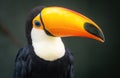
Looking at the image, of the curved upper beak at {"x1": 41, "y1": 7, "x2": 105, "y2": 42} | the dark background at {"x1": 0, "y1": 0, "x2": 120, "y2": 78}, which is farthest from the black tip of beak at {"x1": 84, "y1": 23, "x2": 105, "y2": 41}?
the dark background at {"x1": 0, "y1": 0, "x2": 120, "y2": 78}

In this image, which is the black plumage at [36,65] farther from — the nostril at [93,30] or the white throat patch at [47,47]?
the nostril at [93,30]

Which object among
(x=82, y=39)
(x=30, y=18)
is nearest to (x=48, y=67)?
(x=30, y=18)

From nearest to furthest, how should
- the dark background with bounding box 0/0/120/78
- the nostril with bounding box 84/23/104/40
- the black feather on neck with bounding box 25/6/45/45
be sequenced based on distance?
the nostril with bounding box 84/23/104/40 → the black feather on neck with bounding box 25/6/45/45 → the dark background with bounding box 0/0/120/78

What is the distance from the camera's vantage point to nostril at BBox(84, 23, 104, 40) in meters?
1.95

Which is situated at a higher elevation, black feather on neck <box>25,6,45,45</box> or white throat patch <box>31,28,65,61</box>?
black feather on neck <box>25,6,45,45</box>

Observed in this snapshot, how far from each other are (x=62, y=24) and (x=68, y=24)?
35 millimetres

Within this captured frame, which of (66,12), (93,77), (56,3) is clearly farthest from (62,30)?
(93,77)

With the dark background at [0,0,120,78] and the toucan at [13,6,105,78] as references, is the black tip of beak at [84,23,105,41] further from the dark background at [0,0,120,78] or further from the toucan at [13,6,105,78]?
the dark background at [0,0,120,78]

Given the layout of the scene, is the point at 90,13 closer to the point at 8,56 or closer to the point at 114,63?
the point at 114,63

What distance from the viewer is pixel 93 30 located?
1.96 meters

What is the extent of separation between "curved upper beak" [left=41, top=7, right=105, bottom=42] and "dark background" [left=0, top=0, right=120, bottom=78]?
970 millimetres

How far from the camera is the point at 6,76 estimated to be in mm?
3166

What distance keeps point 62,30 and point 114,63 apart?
128cm

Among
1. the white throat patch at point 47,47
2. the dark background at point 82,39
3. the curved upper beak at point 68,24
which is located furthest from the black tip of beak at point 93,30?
the dark background at point 82,39
